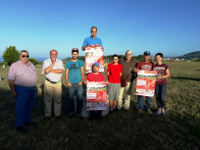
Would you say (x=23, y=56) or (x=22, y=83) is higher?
(x=23, y=56)

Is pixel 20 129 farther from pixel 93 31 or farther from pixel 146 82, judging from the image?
pixel 146 82

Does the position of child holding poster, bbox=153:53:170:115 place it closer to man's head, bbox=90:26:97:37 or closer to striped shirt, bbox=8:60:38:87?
man's head, bbox=90:26:97:37

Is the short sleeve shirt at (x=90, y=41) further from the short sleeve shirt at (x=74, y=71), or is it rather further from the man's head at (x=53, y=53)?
the man's head at (x=53, y=53)

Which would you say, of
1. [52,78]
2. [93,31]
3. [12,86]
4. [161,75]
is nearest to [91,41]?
[93,31]

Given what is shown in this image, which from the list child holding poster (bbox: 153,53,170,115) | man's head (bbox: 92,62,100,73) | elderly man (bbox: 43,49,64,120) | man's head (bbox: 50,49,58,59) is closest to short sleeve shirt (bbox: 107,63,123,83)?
man's head (bbox: 92,62,100,73)

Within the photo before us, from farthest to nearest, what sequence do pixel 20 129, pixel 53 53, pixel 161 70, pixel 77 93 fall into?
pixel 161 70, pixel 77 93, pixel 53 53, pixel 20 129

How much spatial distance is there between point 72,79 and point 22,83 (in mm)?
1509

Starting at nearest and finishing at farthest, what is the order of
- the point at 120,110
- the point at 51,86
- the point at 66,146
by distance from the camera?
the point at 66,146 → the point at 51,86 → the point at 120,110

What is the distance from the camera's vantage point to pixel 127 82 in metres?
5.30

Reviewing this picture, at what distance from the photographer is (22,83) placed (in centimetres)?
381

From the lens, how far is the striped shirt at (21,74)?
363cm

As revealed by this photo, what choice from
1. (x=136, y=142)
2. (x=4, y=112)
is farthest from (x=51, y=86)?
(x=136, y=142)

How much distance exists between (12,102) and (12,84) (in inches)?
152

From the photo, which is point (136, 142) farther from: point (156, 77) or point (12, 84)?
point (12, 84)
